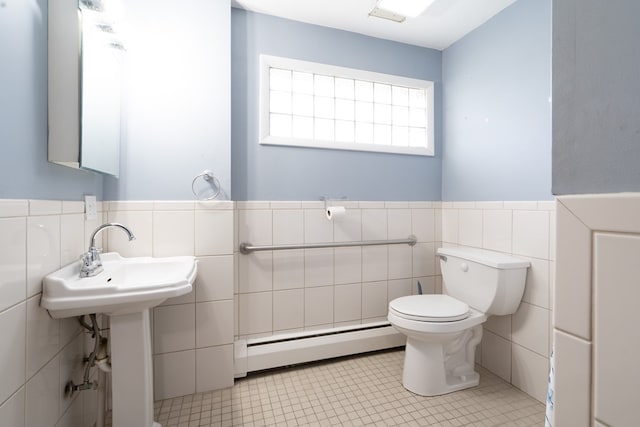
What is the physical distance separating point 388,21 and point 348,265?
166 cm

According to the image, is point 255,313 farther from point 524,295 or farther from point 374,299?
point 524,295

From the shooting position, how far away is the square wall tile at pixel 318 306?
6.53 feet

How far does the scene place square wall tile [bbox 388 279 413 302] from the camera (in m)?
2.17

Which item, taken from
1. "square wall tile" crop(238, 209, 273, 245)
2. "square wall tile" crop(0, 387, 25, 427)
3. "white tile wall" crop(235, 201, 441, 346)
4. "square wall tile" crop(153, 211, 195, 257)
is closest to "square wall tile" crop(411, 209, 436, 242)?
"white tile wall" crop(235, 201, 441, 346)

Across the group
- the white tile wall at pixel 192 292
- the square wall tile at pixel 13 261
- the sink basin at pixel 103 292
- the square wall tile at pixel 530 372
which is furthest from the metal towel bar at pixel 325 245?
the square wall tile at pixel 13 261

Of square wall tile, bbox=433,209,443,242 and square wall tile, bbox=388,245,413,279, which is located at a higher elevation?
square wall tile, bbox=433,209,443,242

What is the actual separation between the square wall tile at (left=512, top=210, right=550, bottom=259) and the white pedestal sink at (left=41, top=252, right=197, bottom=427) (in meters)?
1.73

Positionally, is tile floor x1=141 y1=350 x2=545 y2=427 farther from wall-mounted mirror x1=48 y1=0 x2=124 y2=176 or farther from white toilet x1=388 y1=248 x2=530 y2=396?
wall-mounted mirror x1=48 y1=0 x2=124 y2=176

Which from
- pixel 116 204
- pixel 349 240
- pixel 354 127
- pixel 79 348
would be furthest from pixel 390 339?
pixel 116 204

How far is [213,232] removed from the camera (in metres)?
1.66

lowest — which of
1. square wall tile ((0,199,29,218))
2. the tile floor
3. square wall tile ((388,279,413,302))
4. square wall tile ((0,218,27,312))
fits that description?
the tile floor

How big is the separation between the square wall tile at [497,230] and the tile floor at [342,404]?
804mm

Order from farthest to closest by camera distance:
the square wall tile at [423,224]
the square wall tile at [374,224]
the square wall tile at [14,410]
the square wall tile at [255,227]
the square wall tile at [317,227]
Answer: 1. the square wall tile at [423,224]
2. the square wall tile at [374,224]
3. the square wall tile at [317,227]
4. the square wall tile at [255,227]
5. the square wall tile at [14,410]

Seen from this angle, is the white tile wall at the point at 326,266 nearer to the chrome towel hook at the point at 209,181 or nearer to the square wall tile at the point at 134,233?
the chrome towel hook at the point at 209,181
